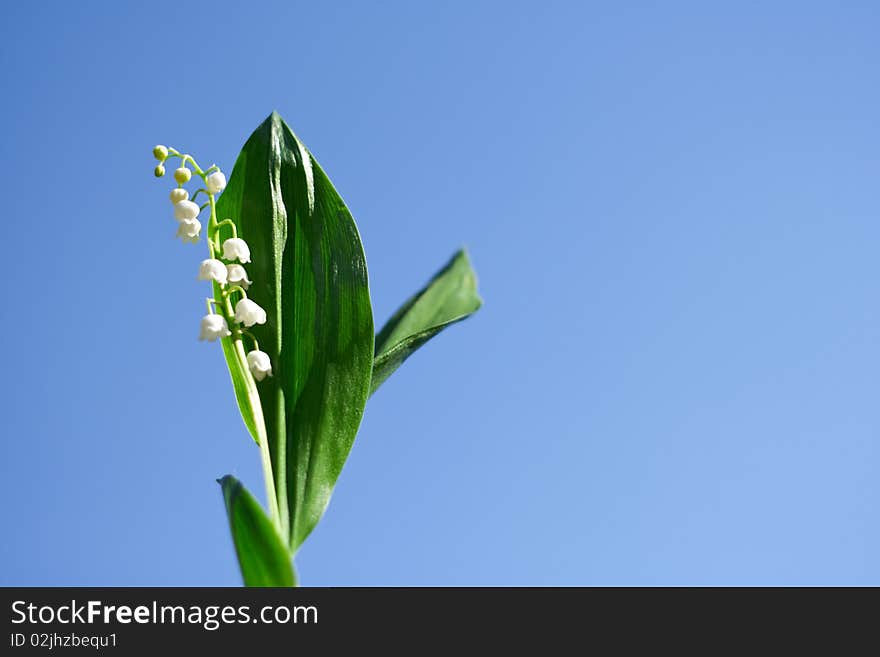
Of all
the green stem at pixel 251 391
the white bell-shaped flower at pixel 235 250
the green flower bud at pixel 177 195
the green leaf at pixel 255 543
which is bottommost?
the green leaf at pixel 255 543

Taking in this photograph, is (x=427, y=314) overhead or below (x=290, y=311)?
overhead

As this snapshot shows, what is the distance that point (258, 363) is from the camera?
1.30 m

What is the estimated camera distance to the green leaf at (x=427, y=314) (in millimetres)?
1390

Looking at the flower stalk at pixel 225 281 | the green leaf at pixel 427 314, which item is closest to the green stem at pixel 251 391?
the flower stalk at pixel 225 281

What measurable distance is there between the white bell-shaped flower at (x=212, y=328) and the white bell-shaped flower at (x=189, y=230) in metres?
0.16

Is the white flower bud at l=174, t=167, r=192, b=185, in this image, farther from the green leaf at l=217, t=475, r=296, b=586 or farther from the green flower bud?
the green leaf at l=217, t=475, r=296, b=586

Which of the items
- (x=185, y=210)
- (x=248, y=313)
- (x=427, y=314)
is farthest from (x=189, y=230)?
(x=427, y=314)

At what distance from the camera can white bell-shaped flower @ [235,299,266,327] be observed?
4.14 feet

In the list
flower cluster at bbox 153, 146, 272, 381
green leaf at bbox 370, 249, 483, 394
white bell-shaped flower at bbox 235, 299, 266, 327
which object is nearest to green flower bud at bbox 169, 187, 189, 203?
flower cluster at bbox 153, 146, 272, 381

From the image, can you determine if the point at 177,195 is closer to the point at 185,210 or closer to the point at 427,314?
the point at 185,210

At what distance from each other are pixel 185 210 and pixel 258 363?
272 mm

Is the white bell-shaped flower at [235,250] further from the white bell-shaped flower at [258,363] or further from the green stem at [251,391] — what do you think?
the white bell-shaped flower at [258,363]

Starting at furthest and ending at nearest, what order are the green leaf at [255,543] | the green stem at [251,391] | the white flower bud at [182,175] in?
the white flower bud at [182,175] → the green stem at [251,391] → the green leaf at [255,543]
